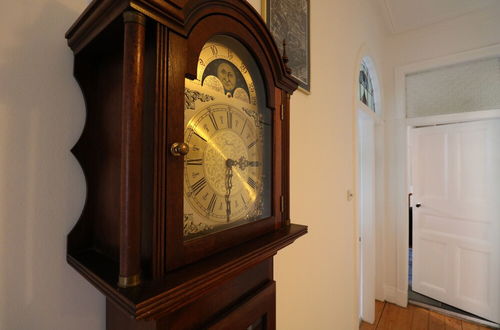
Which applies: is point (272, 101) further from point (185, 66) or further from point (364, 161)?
point (364, 161)

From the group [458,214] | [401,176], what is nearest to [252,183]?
[401,176]

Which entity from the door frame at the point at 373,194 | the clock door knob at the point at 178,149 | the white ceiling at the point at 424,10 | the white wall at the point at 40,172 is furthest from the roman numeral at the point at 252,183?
the white ceiling at the point at 424,10

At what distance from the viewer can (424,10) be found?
2.41 metres

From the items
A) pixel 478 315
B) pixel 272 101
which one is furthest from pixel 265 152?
pixel 478 315

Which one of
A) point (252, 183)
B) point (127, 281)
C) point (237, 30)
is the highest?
point (237, 30)

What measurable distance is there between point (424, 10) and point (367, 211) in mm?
2180

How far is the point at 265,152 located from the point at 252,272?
1.00ft

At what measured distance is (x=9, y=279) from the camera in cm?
38

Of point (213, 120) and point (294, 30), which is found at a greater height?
point (294, 30)

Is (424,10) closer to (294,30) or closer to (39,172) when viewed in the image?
(294,30)

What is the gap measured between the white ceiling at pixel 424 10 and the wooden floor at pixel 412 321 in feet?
10.4

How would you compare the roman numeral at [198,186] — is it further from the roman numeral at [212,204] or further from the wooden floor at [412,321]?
the wooden floor at [412,321]

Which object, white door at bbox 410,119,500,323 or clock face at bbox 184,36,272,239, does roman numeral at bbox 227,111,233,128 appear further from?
white door at bbox 410,119,500,323

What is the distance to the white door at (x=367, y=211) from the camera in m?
2.42
